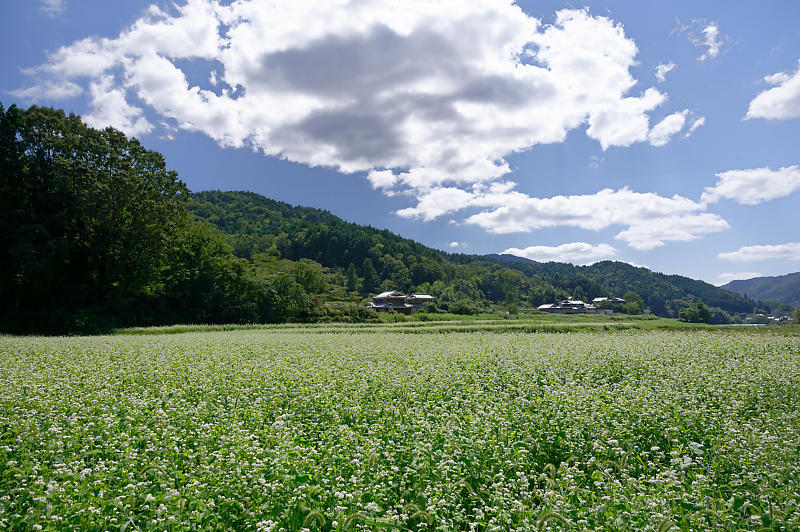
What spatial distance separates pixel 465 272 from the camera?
613ft

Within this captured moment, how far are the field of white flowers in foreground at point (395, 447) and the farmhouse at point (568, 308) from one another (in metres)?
146

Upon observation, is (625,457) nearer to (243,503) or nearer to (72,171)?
(243,503)

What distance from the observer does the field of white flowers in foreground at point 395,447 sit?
4609 mm

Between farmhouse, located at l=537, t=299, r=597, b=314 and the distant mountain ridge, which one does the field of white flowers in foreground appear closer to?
the distant mountain ridge

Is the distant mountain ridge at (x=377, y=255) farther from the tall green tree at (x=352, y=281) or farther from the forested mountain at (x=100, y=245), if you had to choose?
the forested mountain at (x=100, y=245)

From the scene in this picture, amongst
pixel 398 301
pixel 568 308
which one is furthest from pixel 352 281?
pixel 568 308

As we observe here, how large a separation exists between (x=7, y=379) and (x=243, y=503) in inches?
492

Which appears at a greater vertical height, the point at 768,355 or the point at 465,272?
the point at 465,272

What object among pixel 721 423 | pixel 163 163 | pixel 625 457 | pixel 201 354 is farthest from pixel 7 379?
pixel 163 163

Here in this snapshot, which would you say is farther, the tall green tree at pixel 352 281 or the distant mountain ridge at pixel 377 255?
the distant mountain ridge at pixel 377 255

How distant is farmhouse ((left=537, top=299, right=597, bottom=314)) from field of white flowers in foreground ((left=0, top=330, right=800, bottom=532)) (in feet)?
480

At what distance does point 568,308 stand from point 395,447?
16301cm

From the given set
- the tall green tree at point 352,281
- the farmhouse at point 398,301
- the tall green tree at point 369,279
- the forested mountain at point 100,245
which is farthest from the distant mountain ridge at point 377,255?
the forested mountain at point 100,245

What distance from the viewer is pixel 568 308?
155 meters
